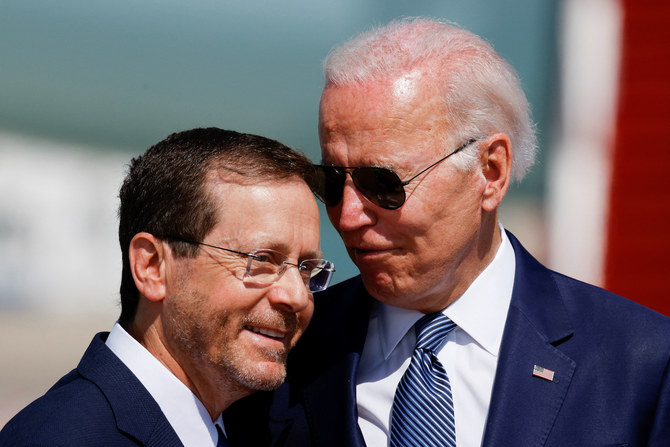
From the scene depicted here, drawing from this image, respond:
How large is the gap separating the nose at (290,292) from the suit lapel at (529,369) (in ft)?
1.98

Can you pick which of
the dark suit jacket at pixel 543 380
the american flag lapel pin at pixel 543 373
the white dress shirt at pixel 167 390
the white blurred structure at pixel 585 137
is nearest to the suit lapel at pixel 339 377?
the dark suit jacket at pixel 543 380

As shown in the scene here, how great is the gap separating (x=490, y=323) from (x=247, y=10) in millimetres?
2037

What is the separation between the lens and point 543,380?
2.14 metres

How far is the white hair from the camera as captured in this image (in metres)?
2.24

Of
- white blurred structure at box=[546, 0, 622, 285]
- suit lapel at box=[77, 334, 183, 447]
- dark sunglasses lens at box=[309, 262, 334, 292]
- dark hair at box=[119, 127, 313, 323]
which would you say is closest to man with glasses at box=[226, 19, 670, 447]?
dark sunglasses lens at box=[309, 262, 334, 292]

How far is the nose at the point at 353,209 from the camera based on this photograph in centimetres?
222

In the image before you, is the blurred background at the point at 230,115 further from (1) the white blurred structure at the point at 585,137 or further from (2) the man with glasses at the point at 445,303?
(2) the man with glasses at the point at 445,303

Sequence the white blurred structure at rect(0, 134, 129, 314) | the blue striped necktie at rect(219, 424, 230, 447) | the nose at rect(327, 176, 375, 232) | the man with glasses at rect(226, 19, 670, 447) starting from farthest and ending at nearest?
1. the white blurred structure at rect(0, 134, 129, 314)
2. the nose at rect(327, 176, 375, 232)
3. the man with glasses at rect(226, 19, 670, 447)
4. the blue striped necktie at rect(219, 424, 230, 447)

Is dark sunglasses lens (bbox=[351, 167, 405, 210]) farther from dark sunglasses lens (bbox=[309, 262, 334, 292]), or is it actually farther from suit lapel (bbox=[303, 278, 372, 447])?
suit lapel (bbox=[303, 278, 372, 447])

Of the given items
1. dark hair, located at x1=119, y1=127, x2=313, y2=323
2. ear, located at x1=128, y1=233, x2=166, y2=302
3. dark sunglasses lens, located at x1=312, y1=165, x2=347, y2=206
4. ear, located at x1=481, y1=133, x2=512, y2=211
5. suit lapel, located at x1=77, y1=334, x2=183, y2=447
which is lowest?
suit lapel, located at x1=77, y1=334, x2=183, y2=447

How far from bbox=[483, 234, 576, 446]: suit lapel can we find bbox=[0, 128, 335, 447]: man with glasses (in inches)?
23.9

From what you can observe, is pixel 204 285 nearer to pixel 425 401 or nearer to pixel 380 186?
pixel 380 186

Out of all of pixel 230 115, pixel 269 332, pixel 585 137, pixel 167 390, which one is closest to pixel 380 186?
pixel 269 332

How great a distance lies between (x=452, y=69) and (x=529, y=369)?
0.88 meters
